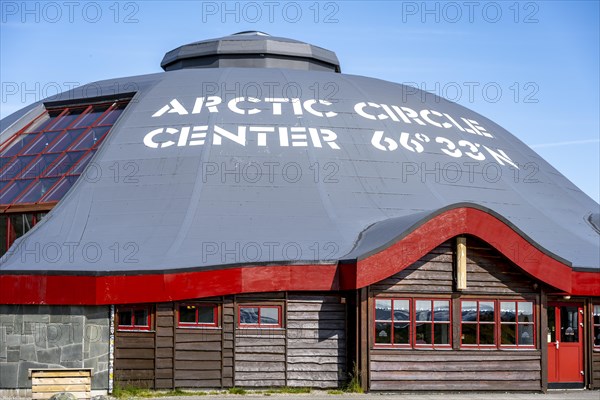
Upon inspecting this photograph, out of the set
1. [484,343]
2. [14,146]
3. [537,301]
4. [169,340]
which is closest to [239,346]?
[169,340]

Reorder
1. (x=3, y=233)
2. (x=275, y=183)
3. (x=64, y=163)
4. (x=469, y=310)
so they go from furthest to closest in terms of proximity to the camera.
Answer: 1. (x=64, y=163)
2. (x=3, y=233)
3. (x=275, y=183)
4. (x=469, y=310)

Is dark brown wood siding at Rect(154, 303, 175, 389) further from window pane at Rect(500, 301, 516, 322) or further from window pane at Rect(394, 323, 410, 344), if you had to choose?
window pane at Rect(500, 301, 516, 322)

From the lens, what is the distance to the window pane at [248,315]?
28.0 metres

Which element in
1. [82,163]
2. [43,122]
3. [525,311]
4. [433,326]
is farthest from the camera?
[43,122]

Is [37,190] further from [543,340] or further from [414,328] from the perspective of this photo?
[543,340]

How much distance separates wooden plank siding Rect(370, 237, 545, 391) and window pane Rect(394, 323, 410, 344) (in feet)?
0.90

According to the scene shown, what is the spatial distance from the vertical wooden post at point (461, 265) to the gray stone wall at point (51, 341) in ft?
32.3

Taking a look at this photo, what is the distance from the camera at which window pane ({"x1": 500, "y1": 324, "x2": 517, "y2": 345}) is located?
2927 centimetres

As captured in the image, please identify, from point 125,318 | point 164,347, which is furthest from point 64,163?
point 164,347

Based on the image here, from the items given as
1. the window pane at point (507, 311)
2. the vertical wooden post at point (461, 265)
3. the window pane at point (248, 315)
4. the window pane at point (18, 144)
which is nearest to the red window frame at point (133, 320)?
the window pane at point (248, 315)

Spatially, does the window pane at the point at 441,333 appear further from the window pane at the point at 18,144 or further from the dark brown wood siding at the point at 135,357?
the window pane at the point at 18,144

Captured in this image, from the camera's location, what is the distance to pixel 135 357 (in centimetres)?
2727

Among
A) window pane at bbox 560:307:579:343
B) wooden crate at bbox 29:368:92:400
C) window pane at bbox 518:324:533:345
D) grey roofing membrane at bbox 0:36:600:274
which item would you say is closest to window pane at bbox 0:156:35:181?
grey roofing membrane at bbox 0:36:600:274

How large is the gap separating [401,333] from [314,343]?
247 cm
